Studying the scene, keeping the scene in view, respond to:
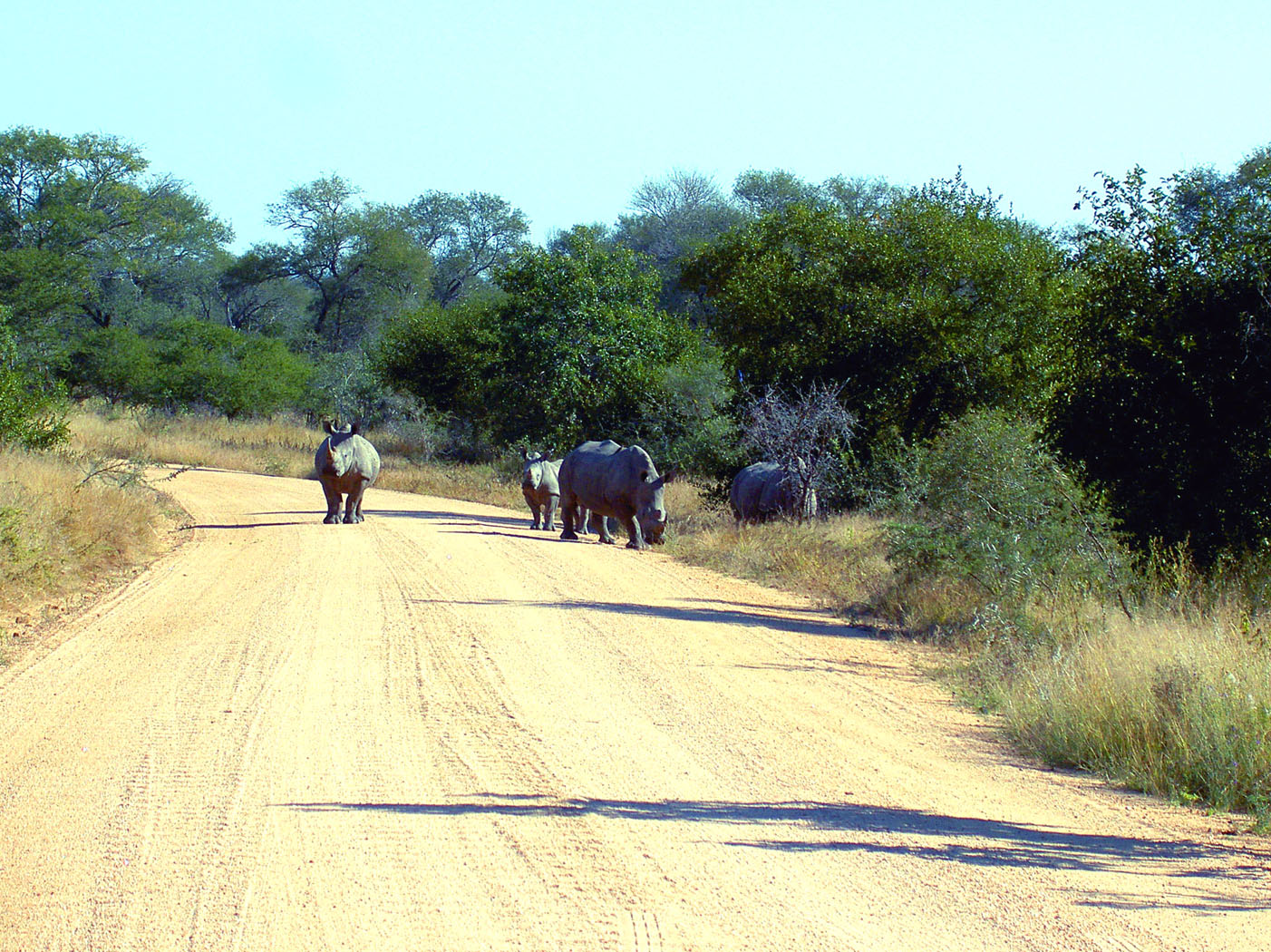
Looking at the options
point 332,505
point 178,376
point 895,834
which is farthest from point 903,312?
point 178,376

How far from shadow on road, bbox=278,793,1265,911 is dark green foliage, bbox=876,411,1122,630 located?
4.97 meters

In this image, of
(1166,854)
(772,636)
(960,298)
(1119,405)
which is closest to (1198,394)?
(1119,405)

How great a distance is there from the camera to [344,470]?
19828 mm

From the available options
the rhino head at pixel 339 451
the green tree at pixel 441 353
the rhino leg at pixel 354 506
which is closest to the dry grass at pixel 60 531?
the rhino head at pixel 339 451

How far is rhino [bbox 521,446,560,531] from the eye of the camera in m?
22.8

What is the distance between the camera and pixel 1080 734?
7555mm

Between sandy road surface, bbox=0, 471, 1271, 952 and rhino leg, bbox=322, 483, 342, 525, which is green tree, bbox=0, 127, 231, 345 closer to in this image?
rhino leg, bbox=322, 483, 342, 525

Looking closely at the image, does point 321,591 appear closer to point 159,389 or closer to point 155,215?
point 159,389

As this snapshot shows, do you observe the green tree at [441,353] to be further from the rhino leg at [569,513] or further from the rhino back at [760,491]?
the rhino back at [760,491]

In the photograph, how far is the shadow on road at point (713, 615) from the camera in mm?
11922

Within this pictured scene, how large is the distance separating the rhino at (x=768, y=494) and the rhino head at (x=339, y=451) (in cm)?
669

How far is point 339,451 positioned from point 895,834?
15.4 m

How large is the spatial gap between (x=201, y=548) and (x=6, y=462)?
8.74 feet

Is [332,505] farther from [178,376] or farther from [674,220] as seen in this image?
[674,220]
